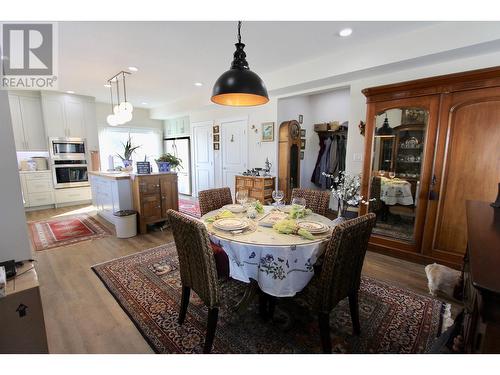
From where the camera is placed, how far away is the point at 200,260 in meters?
1.40

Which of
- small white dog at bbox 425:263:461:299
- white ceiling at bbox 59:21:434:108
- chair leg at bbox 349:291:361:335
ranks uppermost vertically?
white ceiling at bbox 59:21:434:108

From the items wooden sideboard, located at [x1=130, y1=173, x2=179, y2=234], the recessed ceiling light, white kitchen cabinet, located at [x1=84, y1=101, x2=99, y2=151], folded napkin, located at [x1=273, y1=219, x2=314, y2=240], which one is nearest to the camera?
folded napkin, located at [x1=273, y1=219, x2=314, y2=240]

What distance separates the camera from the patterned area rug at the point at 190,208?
491cm

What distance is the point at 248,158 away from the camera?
195 inches

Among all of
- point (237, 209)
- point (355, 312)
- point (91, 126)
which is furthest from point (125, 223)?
point (91, 126)

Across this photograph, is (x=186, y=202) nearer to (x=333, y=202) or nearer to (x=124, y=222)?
(x=124, y=222)

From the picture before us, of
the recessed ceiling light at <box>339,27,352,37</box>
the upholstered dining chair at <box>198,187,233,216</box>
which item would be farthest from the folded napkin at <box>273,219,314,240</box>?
the recessed ceiling light at <box>339,27,352,37</box>

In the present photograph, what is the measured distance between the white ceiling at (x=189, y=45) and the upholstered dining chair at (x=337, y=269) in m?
2.17

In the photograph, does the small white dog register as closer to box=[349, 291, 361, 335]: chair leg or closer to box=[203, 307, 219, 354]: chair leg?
box=[349, 291, 361, 335]: chair leg

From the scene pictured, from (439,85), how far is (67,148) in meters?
6.88

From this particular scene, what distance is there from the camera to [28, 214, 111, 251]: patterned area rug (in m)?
3.33

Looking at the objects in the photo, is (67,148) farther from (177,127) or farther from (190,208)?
(190,208)

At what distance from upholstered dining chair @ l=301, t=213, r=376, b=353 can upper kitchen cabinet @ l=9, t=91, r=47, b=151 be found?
255 inches
